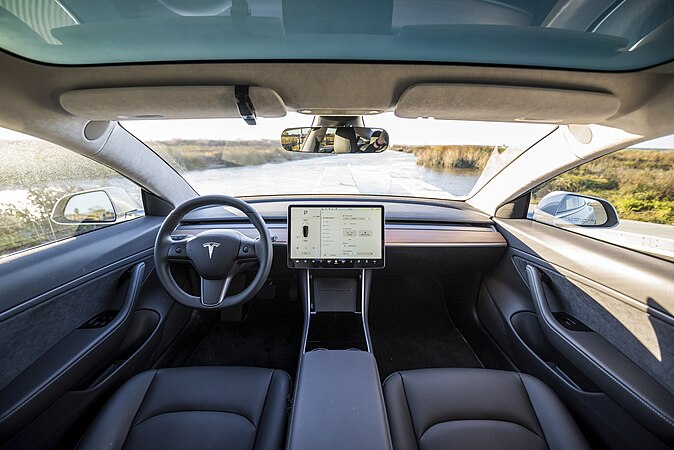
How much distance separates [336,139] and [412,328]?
1.94m

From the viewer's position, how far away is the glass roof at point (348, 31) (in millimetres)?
947

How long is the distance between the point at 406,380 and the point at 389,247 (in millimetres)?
1072

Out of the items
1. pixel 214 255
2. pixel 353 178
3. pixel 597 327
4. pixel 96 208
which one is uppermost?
pixel 353 178

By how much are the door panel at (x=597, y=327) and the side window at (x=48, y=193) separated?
2.91 metres

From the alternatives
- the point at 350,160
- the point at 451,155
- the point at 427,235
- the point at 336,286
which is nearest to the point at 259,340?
the point at 336,286

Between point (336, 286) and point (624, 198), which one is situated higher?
point (624, 198)

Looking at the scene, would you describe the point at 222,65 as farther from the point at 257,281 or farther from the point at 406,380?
the point at 406,380

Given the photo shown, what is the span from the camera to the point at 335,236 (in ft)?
6.87

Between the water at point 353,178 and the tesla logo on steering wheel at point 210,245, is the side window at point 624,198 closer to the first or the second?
the water at point 353,178

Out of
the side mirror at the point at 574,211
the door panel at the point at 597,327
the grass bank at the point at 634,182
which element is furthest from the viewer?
the side mirror at the point at 574,211

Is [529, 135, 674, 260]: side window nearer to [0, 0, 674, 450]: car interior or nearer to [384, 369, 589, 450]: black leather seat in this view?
[0, 0, 674, 450]: car interior

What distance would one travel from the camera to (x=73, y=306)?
5.28 ft

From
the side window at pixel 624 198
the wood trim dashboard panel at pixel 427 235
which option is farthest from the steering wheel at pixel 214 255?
the side window at pixel 624 198

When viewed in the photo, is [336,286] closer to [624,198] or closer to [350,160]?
[350,160]
